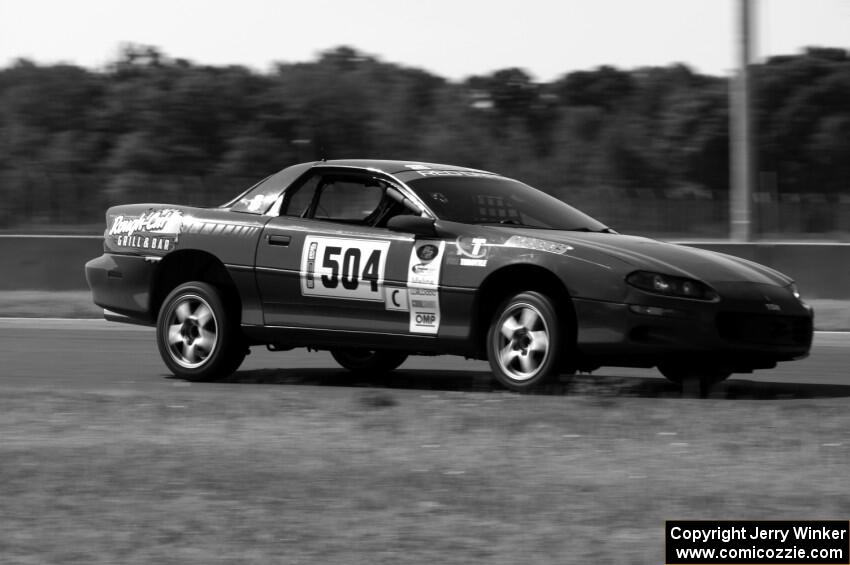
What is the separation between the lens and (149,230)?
34.7ft

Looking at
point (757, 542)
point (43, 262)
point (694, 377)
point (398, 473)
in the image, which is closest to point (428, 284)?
point (694, 377)

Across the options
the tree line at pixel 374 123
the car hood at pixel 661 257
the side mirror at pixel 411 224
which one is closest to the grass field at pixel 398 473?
the car hood at pixel 661 257

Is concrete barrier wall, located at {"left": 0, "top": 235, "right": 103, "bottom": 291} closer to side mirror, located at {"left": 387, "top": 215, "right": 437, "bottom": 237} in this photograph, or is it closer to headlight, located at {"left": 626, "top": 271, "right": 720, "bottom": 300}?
side mirror, located at {"left": 387, "top": 215, "right": 437, "bottom": 237}

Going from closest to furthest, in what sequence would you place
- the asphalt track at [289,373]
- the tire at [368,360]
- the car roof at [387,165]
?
the asphalt track at [289,373], the car roof at [387,165], the tire at [368,360]

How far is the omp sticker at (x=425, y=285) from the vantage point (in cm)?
937

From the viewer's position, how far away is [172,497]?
573cm

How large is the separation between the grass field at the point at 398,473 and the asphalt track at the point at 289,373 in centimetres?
58

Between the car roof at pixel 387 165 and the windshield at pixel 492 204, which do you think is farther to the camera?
the car roof at pixel 387 165

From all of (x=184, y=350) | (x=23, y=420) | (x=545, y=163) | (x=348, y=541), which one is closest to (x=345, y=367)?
(x=184, y=350)

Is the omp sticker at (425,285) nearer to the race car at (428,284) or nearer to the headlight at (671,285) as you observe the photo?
the race car at (428,284)

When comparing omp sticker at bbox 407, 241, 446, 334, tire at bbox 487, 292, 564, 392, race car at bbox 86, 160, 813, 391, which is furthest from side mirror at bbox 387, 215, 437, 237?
tire at bbox 487, 292, 564, 392

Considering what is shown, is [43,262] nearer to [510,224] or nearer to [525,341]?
[510,224]

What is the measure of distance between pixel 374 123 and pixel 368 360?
61191mm

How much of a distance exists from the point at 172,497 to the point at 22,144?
235ft
